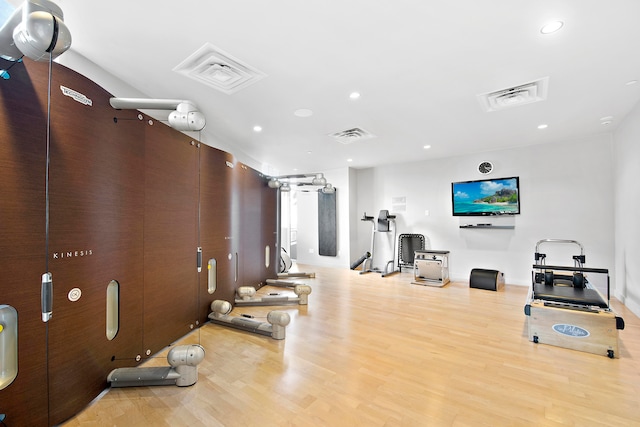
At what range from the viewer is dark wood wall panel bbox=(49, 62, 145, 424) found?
1.68 meters

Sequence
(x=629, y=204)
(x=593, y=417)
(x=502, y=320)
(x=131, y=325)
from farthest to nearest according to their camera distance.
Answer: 1. (x=629, y=204)
2. (x=502, y=320)
3. (x=131, y=325)
4. (x=593, y=417)

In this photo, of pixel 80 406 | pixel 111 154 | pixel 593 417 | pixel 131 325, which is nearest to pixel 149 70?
pixel 111 154

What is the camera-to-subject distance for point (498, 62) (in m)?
2.58

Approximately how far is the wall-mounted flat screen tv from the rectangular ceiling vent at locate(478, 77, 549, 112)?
8.36ft

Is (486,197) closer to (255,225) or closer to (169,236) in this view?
(255,225)

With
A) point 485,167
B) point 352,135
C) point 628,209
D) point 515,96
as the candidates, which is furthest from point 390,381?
point 485,167

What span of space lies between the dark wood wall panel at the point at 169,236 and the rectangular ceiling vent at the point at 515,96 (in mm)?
3485

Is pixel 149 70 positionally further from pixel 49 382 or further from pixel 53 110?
pixel 49 382

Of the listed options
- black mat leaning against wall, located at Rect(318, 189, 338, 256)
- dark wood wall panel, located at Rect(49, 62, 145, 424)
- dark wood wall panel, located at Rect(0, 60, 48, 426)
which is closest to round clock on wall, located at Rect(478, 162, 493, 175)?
black mat leaning against wall, located at Rect(318, 189, 338, 256)

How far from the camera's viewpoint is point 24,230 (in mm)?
1496

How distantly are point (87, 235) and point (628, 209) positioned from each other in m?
6.32

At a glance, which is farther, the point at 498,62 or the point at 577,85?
the point at 577,85

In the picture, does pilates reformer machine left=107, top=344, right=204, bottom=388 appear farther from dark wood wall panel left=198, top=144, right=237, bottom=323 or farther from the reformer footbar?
dark wood wall panel left=198, top=144, right=237, bottom=323

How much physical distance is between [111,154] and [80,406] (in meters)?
1.73
